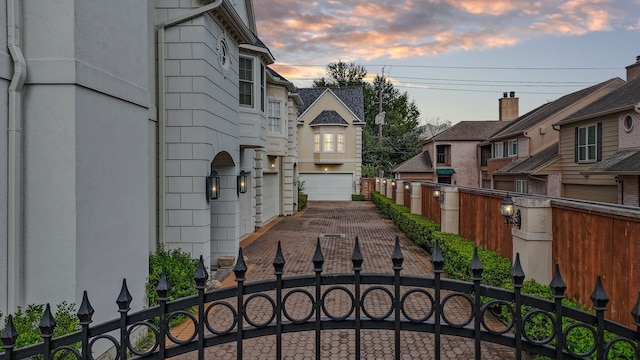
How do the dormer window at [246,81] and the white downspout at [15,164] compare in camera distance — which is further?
the dormer window at [246,81]

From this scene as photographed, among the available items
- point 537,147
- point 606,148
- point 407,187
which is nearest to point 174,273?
point 407,187

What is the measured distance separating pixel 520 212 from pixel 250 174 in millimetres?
10889

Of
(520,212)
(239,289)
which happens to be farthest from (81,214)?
(520,212)

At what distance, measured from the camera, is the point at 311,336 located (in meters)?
5.80

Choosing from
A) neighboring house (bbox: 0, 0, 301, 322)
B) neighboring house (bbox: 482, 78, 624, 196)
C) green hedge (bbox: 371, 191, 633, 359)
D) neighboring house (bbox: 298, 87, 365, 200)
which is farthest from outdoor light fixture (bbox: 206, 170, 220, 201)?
neighboring house (bbox: 298, 87, 365, 200)

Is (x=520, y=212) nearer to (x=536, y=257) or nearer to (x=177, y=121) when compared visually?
(x=536, y=257)

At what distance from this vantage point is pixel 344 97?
35.4 metres

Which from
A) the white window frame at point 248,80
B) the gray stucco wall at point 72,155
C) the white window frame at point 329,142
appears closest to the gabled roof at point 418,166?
the white window frame at point 329,142

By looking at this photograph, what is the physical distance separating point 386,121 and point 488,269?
4875cm

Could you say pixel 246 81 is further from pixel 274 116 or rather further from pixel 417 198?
pixel 417 198

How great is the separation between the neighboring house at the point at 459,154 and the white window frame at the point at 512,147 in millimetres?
6432

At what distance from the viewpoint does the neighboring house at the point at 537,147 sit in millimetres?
19625

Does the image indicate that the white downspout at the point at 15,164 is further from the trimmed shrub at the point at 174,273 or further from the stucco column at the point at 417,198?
the stucco column at the point at 417,198

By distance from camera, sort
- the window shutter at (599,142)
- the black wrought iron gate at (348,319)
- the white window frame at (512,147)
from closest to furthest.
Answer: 1. the black wrought iron gate at (348,319)
2. the window shutter at (599,142)
3. the white window frame at (512,147)
